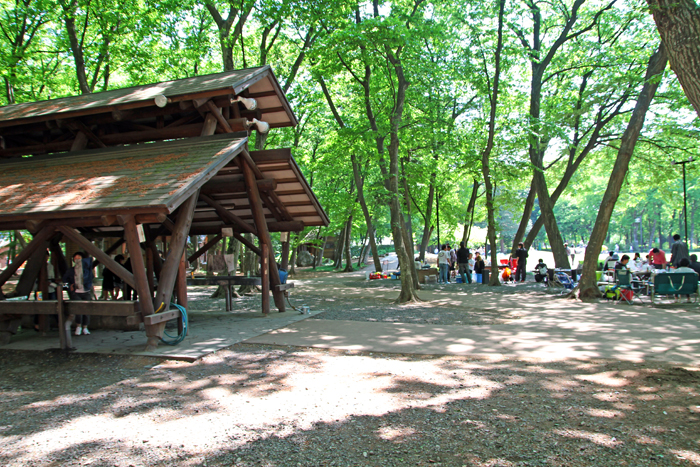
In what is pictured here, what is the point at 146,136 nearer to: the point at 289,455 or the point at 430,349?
the point at 430,349

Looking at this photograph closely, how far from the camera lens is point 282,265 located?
13.0 meters

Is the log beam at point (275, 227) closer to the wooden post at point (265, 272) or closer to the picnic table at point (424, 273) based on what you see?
the wooden post at point (265, 272)

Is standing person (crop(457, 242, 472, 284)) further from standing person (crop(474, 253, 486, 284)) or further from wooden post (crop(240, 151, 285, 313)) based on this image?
wooden post (crop(240, 151, 285, 313))

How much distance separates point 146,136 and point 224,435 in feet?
26.6

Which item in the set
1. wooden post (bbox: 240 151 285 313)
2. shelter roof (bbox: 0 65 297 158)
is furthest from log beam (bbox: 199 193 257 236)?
shelter roof (bbox: 0 65 297 158)

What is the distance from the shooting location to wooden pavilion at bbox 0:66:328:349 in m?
7.22

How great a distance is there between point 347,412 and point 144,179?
517cm

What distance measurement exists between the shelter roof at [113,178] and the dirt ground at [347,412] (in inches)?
93.5

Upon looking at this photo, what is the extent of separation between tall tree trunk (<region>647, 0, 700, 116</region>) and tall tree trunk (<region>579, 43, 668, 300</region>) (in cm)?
940

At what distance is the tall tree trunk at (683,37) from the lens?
4.09 metres

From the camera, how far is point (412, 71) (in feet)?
47.8

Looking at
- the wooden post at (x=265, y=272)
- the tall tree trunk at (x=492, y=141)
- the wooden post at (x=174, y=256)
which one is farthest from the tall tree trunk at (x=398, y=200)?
the wooden post at (x=174, y=256)

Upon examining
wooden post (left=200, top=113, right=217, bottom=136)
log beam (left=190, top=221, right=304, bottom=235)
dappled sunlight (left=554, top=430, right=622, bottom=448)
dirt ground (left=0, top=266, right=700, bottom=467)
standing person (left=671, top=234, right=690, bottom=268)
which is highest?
wooden post (left=200, top=113, right=217, bottom=136)

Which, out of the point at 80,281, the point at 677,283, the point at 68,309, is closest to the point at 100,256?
the point at 68,309
